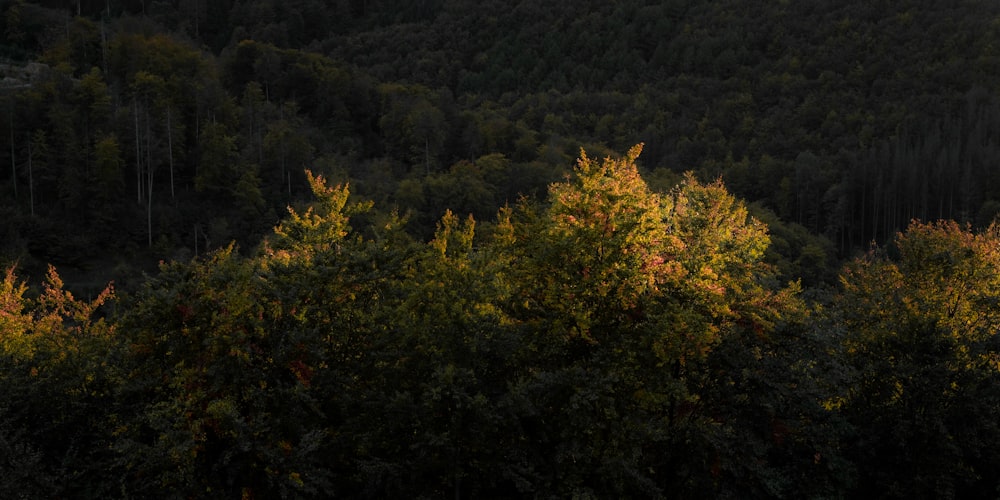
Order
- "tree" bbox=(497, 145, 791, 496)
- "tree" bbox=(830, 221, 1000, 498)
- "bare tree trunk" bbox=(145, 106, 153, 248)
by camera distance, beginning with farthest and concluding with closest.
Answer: "bare tree trunk" bbox=(145, 106, 153, 248), "tree" bbox=(830, 221, 1000, 498), "tree" bbox=(497, 145, 791, 496)

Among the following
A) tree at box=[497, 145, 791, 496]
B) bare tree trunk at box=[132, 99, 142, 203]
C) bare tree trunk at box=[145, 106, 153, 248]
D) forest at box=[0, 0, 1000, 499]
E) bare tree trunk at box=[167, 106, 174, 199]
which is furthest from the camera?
bare tree trunk at box=[167, 106, 174, 199]

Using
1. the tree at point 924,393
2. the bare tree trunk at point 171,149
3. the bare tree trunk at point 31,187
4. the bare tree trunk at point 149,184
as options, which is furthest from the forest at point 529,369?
the bare tree trunk at point 171,149

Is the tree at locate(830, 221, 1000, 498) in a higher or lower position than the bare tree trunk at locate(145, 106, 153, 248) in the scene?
lower

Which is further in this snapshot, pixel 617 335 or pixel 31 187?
pixel 31 187

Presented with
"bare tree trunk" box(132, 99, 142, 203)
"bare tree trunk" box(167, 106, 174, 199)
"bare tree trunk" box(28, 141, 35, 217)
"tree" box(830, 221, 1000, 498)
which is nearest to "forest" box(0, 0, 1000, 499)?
"tree" box(830, 221, 1000, 498)

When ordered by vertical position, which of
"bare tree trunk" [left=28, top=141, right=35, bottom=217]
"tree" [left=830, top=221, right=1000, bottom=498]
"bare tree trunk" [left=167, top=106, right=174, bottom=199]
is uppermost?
"bare tree trunk" [left=167, top=106, right=174, bottom=199]

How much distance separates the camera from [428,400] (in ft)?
61.4

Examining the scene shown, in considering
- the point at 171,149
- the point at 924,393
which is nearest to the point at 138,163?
the point at 171,149

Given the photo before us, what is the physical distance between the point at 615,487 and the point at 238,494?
9641 mm

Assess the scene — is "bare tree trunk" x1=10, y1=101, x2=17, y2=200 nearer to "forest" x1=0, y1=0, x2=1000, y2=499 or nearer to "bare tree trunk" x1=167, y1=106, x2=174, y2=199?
"bare tree trunk" x1=167, y1=106, x2=174, y2=199

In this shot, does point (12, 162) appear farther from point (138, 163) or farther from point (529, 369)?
point (529, 369)

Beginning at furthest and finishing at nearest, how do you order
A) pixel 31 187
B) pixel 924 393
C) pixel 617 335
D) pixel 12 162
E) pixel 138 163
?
pixel 138 163 < pixel 12 162 < pixel 31 187 < pixel 924 393 < pixel 617 335

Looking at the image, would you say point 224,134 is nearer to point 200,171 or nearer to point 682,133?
point 200,171

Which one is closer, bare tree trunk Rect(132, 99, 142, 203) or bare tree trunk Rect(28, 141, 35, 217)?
bare tree trunk Rect(28, 141, 35, 217)
